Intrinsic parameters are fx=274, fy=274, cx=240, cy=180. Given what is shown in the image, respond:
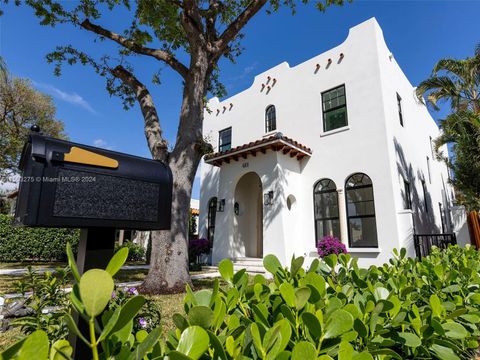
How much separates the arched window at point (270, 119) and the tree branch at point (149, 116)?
6655mm

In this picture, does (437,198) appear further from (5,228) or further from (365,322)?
(5,228)

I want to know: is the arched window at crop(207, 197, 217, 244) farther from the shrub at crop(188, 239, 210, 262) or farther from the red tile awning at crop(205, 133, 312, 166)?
the red tile awning at crop(205, 133, 312, 166)

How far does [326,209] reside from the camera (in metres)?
10.6

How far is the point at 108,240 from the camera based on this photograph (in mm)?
1379

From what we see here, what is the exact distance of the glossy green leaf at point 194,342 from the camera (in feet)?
2.02

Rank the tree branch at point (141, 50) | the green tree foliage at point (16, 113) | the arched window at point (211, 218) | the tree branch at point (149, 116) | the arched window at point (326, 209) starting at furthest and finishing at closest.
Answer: the green tree foliage at point (16, 113), the arched window at point (211, 218), the arched window at point (326, 209), the tree branch at point (141, 50), the tree branch at point (149, 116)

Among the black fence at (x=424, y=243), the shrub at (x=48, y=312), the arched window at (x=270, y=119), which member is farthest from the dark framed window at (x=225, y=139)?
the shrub at (x=48, y=312)

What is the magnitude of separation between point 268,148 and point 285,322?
9.89 metres

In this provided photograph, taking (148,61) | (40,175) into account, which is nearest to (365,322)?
(40,175)

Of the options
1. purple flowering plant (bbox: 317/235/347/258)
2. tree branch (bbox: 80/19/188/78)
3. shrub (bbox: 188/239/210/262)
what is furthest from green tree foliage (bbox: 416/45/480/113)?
shrub (bbox: 188/239/210/262)

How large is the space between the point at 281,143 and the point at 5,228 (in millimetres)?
13431

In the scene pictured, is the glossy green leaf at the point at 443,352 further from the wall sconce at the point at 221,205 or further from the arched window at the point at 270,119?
the arched window at the point at 270,119

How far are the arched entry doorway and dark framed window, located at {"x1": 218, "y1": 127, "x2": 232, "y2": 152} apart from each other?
2.79m

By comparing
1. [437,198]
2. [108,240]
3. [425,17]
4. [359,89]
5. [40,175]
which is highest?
[425,17]
